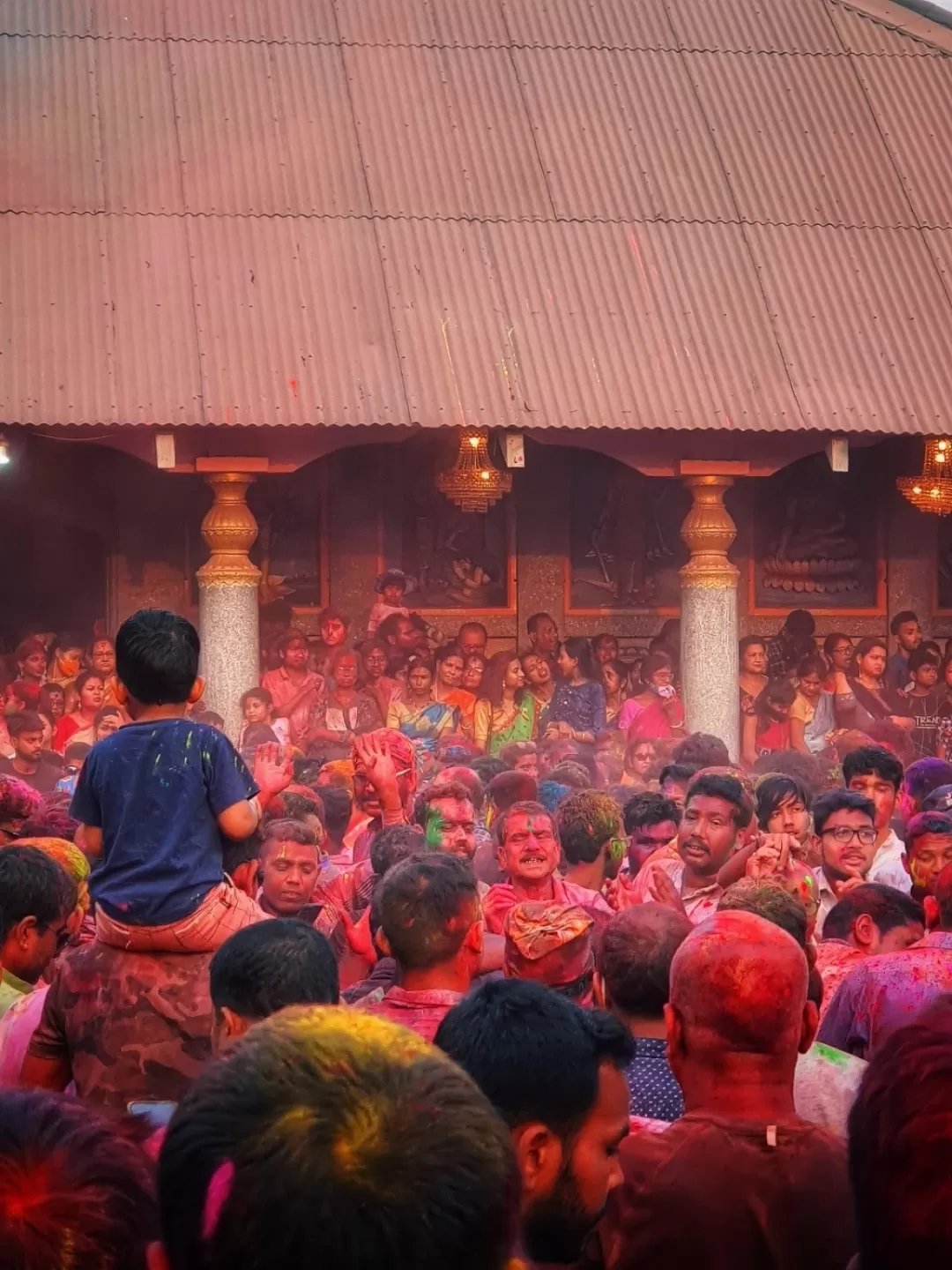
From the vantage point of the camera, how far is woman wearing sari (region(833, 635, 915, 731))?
45.2 feet

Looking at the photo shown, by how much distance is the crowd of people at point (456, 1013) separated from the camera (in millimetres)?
1747

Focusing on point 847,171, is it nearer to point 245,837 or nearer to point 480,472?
point 480,472

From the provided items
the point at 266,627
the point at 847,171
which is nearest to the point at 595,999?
the point at 266,627

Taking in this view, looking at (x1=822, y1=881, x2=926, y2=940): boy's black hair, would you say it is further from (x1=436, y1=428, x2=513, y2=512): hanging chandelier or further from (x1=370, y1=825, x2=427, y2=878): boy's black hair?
(x1=436, y1=428, x2=513, y2=512): hanging chandelier

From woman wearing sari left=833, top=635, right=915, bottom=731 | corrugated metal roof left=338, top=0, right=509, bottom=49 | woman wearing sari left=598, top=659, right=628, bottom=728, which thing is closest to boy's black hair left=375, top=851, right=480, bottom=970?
woman wearing sari left=598, top=659, right=628, bottom=728

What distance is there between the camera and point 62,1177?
73.0 inches

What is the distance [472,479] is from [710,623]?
2.00 metres

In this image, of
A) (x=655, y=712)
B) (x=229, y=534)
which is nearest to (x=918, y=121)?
(x=655, y=712)

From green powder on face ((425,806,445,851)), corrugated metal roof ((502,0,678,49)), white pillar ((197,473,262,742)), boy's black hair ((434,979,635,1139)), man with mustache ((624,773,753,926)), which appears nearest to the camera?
boy's black hair ((434,979,635,1139))

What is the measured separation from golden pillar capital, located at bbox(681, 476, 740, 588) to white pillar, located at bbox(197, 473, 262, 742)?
3.09 meters

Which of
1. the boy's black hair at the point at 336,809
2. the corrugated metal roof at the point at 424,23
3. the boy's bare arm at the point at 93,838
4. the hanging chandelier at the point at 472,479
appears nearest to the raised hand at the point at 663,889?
the boy's bare arm at the point at 93,838

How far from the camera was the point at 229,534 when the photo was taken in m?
12.4

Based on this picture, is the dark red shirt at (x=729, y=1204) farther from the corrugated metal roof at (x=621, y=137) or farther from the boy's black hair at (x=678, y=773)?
the corrugated metal roof at (x=621, y=137)

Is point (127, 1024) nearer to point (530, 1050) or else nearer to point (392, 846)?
point (530, 1050)
